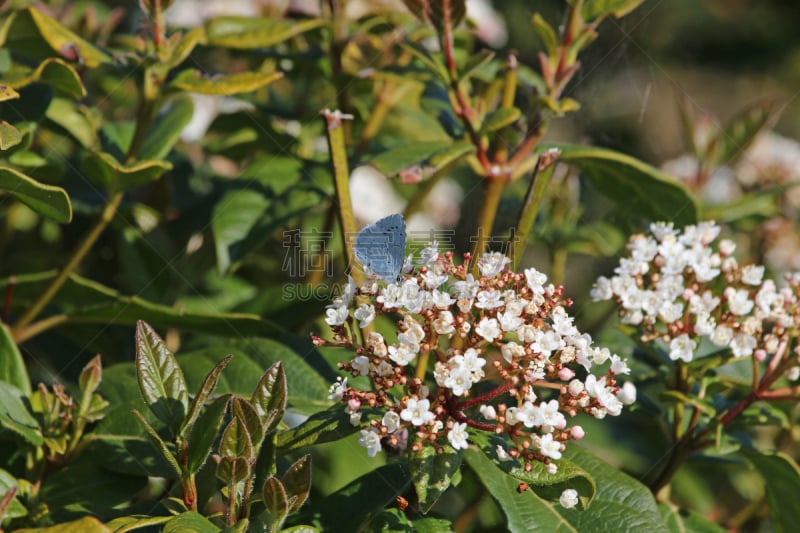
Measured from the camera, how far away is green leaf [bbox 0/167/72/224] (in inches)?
45.2

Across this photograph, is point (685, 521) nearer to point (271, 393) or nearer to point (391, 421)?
point (391, 421)

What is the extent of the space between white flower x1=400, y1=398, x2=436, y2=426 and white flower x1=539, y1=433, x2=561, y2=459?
13cm

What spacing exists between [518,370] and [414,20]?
39.8 inches

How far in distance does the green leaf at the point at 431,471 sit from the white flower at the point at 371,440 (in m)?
0.04

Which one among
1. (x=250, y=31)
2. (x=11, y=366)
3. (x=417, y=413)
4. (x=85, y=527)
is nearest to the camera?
(x=85, y=527)

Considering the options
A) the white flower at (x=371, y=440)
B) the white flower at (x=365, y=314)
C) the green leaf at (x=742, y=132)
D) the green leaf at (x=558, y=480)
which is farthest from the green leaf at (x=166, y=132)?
the green leaf at (x=742, y=132)

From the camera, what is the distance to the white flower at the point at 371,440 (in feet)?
3.32

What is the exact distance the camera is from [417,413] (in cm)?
99

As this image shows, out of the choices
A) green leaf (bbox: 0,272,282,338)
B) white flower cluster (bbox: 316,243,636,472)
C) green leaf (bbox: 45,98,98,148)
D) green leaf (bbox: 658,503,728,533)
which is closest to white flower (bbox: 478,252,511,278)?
white flower cluster (bbox: 316,243,636,472)

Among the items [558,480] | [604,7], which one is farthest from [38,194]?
[604,7]

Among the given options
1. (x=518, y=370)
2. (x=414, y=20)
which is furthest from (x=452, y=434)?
(x=414, y=20)

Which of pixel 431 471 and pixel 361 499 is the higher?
pixel 431 471

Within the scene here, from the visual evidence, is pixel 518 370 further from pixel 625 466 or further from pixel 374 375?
pixel 625 466

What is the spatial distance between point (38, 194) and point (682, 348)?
3.08ft
